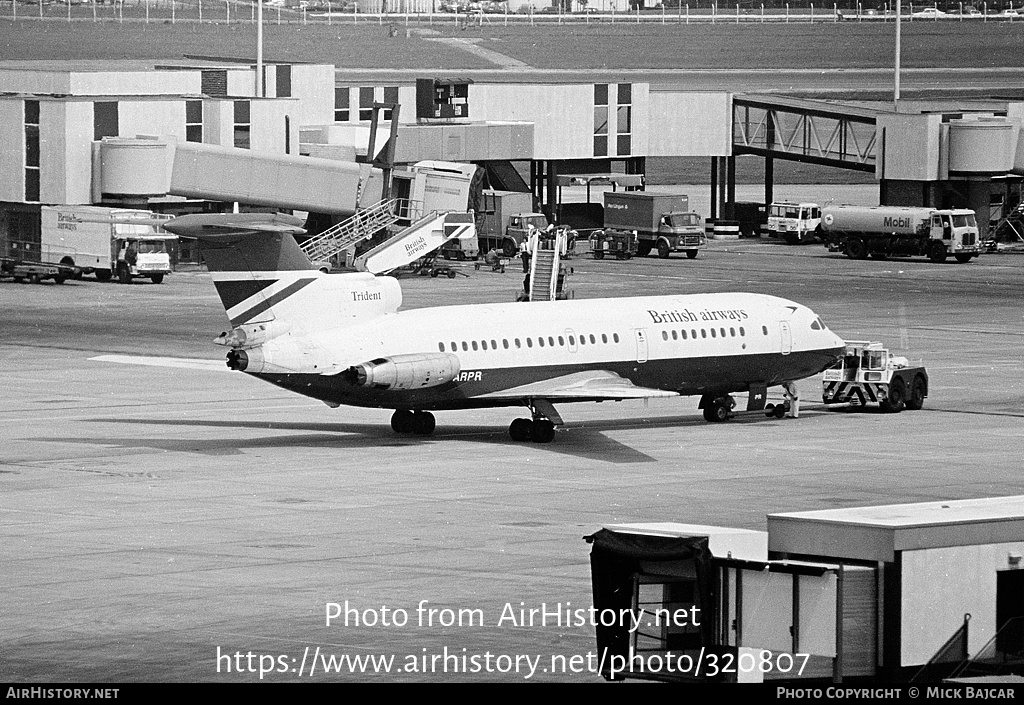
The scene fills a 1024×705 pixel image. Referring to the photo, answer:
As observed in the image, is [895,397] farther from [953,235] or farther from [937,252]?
[937,252]

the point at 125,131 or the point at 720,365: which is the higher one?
the point at 125,131

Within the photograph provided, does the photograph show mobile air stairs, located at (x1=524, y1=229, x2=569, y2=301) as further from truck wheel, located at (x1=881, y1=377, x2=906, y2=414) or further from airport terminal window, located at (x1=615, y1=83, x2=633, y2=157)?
airport terminal window, located at (x1=615, y1=83, x2=633, y2=157)

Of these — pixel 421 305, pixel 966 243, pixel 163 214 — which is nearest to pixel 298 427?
pixel 421 305

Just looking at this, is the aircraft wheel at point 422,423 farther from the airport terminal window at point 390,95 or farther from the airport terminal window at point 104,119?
the airport terminal window at point 390,95

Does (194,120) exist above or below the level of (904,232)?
above

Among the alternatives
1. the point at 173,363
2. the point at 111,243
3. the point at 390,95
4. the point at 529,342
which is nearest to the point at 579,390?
the point at 529,342

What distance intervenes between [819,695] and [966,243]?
96.6m

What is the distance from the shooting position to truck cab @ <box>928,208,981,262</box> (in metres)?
113

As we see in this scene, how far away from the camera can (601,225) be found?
13238 centimetres

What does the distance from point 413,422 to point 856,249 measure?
6918 cm

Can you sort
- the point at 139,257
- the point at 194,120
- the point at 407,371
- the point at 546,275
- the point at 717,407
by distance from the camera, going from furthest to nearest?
1. the point at 194,120
2. the point at 139,257
3. the point at 546,275
4. the point at 717,407
5. the point at 407,371

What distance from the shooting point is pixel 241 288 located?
47.1 metres

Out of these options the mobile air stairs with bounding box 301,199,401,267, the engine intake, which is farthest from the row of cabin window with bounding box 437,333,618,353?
the mobile air stairs with bounding box 301,199,401,267

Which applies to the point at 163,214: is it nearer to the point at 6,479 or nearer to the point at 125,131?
the point at 125,131
